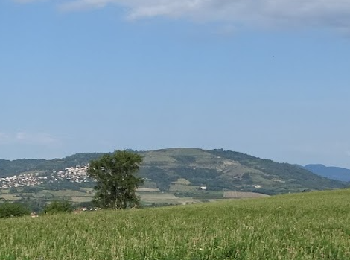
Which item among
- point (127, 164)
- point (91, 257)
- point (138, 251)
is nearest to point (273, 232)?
point (138, 251)

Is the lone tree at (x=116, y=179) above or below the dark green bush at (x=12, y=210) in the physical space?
above

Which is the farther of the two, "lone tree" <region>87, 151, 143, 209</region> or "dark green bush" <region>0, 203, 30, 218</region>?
"lone tree" <region>87, 151, 143, 209</region>

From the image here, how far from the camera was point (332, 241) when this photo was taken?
16375mm

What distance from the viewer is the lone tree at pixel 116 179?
103188mm

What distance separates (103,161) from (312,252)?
3572 inches

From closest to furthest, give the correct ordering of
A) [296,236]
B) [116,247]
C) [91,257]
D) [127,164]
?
[91,257], [116,247], [296,236], [127,164]

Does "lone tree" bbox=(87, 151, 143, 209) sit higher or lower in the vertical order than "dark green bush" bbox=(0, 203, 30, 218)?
higher

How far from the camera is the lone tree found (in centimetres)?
10319

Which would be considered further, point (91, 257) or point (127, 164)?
point (127, 164)

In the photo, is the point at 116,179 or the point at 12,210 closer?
the point at 12,210

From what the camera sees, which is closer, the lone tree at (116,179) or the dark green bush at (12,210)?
the dark green bush at (12,210)

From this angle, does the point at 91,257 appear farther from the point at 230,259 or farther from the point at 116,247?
the point at 230,259

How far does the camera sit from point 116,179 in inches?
4048

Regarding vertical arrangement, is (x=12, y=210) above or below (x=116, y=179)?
Answer: below
